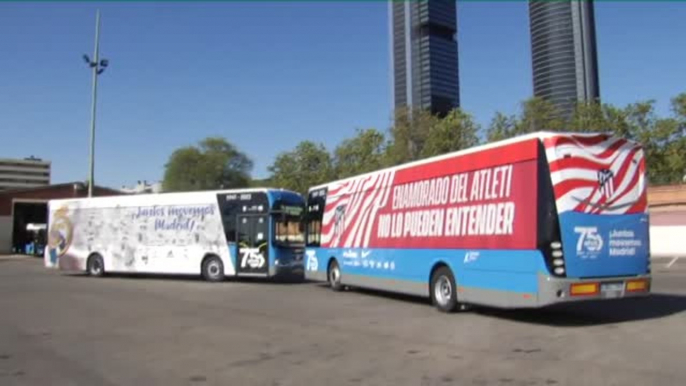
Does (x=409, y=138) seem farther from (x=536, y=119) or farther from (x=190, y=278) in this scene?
(x=190, y=278)

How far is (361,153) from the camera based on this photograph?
52.2 m

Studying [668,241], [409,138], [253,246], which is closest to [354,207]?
[253,246]

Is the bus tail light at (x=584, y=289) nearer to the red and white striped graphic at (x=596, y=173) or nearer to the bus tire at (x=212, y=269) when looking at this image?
the red and white striped graphic at (x=596, y=173)

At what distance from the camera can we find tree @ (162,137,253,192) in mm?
95125

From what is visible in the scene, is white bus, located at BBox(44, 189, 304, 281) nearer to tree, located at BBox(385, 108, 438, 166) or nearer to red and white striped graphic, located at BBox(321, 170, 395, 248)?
red and white striped graphic, located at BBox(321, 170, 395, 248)

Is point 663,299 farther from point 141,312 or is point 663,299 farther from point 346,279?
point 141,312

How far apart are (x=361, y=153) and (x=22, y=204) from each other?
1246 inches

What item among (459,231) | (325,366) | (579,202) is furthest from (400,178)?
(325,366)

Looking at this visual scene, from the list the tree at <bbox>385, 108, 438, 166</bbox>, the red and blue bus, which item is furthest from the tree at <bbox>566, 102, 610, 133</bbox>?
the red and blue bus

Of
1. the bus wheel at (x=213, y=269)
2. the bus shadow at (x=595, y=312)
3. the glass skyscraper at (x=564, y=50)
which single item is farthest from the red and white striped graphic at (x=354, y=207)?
the glass skyscraper at (x=564, y=50)

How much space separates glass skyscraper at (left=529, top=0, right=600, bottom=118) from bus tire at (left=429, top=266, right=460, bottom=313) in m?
51.9

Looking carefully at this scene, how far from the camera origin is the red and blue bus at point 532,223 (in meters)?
11.0

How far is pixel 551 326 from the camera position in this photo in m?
11.7

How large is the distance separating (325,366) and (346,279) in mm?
10469
